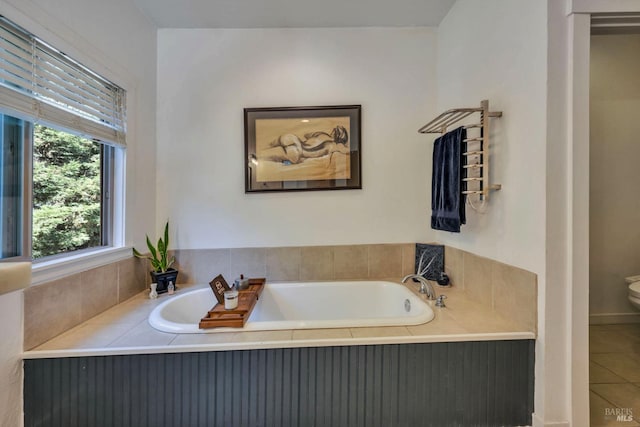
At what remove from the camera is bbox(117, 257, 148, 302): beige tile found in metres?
1.69

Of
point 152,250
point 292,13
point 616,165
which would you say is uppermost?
point 292,13

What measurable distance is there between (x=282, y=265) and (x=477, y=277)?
1.32 meters

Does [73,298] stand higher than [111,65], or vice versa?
[111,65]

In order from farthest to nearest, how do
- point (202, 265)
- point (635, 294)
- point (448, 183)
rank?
point (202, 265) → point (635, 294) → point (448, 183)

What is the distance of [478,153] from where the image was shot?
145 centimetres

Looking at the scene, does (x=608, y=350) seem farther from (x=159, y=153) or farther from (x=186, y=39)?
(x=186, y=39)

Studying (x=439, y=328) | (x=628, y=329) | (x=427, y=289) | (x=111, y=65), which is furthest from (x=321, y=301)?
(x=628, y=329)

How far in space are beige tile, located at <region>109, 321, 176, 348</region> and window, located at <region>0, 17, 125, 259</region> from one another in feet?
1.81

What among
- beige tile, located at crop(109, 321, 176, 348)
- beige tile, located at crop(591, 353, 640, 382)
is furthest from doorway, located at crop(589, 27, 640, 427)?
beige tile, located at crop(109, 321, 176, 348)

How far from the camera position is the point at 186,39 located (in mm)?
2062

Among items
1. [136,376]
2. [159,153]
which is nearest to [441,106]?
[159,153]

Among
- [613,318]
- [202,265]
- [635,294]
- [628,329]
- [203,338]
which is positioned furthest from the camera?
[613,318]

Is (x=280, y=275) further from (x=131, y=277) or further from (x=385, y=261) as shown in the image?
(x=131, y=277)

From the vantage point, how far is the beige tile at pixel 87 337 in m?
1.17
